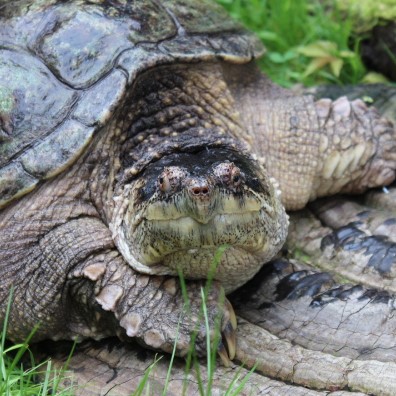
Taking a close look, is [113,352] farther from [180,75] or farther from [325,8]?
[325,8]

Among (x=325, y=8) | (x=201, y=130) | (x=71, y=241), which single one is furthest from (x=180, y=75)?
(x=325, y=8)

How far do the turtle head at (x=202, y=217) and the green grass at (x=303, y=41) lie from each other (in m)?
1.69

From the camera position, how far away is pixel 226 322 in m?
2.37

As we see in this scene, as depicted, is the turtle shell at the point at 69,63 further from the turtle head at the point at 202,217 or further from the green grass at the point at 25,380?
the green grass at the point at 25,380

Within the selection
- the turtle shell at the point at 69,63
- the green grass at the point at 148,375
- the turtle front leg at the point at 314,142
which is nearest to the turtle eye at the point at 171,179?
the green grass at the point at 148,375

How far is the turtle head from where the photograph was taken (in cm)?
209

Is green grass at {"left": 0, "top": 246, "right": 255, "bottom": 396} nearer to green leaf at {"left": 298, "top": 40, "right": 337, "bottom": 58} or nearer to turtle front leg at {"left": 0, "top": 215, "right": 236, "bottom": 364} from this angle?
turtle front leg at {"left": 0, "top": 215, "right": 236, "bottom": 364}

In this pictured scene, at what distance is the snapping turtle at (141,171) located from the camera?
2283mm

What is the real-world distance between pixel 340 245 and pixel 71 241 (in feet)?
3.47

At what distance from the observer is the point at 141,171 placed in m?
2.54

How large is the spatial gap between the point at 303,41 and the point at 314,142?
1457 mm

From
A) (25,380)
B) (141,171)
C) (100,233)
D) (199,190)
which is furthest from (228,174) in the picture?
(25,380)

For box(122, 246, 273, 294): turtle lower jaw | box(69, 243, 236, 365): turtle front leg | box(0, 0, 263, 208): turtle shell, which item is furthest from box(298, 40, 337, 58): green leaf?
box(69, 243, 236, 365): turtle front leg

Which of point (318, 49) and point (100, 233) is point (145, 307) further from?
point (318, 49)
